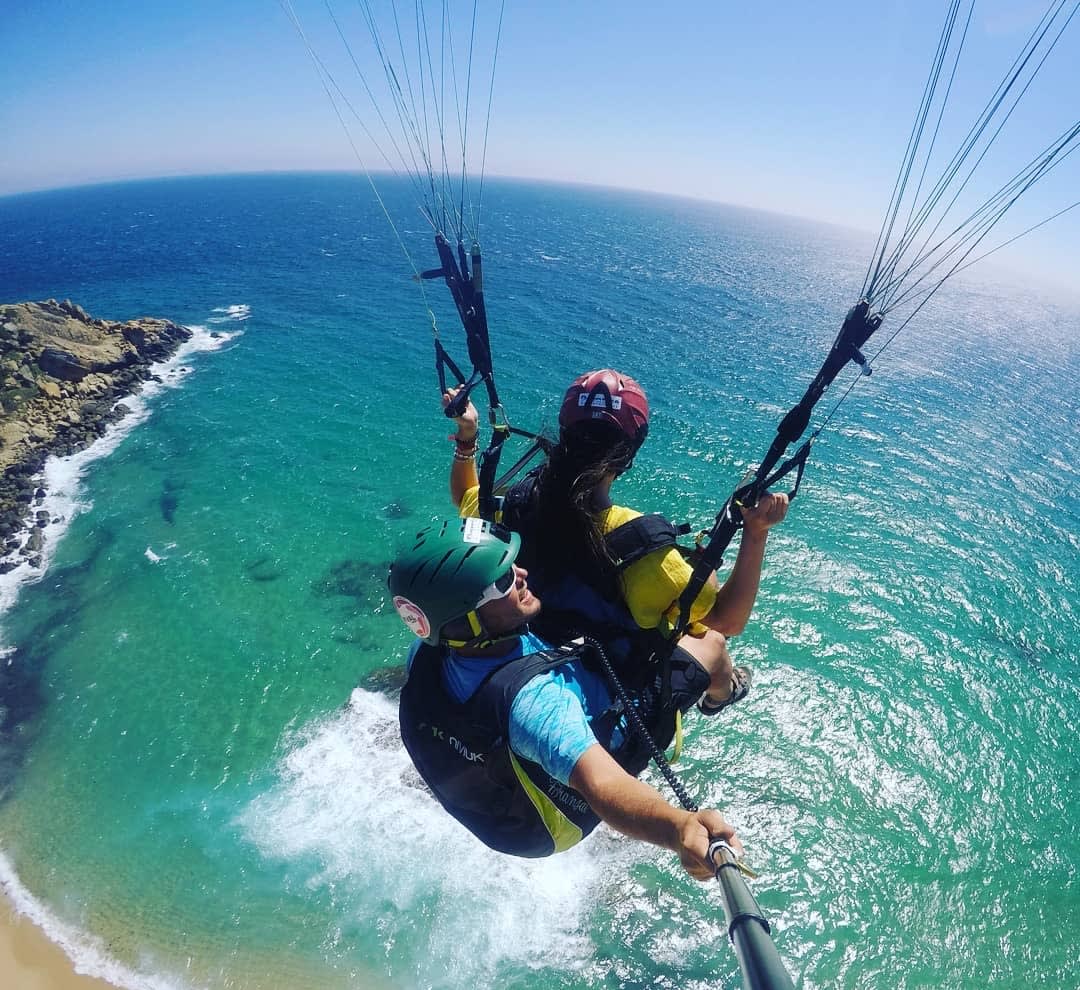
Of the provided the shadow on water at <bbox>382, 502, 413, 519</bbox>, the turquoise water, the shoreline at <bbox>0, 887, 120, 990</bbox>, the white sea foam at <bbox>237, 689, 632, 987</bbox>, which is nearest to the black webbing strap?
the white sea foam at <bbox>237, 689, 632, 987</bbox>

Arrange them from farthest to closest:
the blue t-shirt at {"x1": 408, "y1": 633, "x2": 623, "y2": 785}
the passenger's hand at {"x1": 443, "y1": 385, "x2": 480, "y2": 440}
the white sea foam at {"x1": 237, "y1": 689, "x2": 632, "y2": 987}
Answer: the white sea foam at {"x1": 237, "y1": 689, "x2": 632, "y2": 987}
the passenger's hand at {"x1": 443, "y1": 385, "x2": 480, "y2": 440}
the blue t-shirt at {"x1": 408, "y1": 633, "x2": 623, "y2": 785}

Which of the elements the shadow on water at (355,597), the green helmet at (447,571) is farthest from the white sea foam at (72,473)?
the green helmet at (447,571)

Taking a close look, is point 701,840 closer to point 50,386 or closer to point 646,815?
point 646,815

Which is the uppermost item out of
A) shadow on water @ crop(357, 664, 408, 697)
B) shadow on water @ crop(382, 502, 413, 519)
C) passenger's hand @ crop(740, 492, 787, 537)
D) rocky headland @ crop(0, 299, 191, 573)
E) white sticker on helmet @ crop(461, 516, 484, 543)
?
passenger's hand @ crop(740, 492, 787, 537)

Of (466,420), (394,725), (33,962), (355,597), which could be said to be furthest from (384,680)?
(466,420)

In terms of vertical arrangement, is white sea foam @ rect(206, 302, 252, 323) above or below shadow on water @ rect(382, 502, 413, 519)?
above

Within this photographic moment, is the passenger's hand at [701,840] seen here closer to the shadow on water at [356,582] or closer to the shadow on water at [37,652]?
the shadow on water at [356,582]

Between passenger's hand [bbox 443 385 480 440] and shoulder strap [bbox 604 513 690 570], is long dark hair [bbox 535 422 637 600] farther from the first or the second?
passenger's hand [bbox 443 385 480 440]
